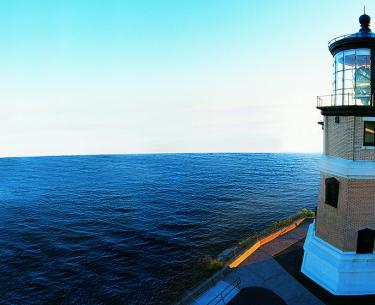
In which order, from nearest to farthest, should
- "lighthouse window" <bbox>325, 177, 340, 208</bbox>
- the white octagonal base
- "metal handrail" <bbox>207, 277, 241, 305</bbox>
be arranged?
the white octagonal base → "metal handrail" <bbox>207, 277, 241, 305</bbox> → "lighthouse window" <bbox>325, 177, 340, 208</bbox>

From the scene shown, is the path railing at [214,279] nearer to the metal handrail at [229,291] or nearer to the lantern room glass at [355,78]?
the metal handrail at [229,291]

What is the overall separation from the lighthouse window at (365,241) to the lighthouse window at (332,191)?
81.7 inches

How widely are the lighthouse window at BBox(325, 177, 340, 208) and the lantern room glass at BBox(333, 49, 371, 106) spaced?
4502mm

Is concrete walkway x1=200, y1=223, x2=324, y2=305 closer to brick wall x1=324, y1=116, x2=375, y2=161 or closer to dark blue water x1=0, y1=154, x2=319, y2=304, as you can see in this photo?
dark blue water x1=0, y1=154, x2=319, y2=304

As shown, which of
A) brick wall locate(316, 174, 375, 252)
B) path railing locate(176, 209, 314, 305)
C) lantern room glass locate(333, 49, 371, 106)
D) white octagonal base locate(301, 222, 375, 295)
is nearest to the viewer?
lantern room glass locate(333, 49, 371, 106)

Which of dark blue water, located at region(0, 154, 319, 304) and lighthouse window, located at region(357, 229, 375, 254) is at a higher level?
lighthouse window, located at region(357, 229, 375, 254)

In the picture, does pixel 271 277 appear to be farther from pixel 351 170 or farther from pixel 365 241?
pixel 351 170

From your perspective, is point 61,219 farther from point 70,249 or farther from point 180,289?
point 180,289

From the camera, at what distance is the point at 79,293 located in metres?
24.1

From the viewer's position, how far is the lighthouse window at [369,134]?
16.1 m

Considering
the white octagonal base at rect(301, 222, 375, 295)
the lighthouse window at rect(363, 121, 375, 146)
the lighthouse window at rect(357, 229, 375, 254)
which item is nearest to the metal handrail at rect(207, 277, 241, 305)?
the white octagonal base at rect(301, 222, 375, 295)

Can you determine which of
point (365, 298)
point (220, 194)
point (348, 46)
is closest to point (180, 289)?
point (365, 298)

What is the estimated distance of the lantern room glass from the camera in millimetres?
16234

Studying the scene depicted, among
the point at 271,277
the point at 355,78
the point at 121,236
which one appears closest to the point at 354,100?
the point at 355,78
